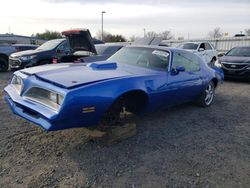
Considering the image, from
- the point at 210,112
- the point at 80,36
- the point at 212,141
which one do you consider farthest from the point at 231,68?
the point at 212,141

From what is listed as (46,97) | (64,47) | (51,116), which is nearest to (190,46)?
(64,47)

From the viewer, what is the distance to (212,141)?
13.2ft

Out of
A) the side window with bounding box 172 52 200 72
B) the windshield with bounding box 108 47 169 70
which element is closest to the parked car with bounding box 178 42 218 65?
the side window with bounding box 172 52 200 72

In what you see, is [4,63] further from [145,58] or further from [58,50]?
[145,58]

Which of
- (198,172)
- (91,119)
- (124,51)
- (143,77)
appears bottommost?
(198,172)

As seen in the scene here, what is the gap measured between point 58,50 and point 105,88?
25.1 ft

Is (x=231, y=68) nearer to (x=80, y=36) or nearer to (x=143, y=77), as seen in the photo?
(x=80, y=36)

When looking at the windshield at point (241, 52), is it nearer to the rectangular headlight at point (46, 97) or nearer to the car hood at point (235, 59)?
the car hood at point (235, 59)

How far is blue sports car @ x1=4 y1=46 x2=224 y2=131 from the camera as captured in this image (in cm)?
312

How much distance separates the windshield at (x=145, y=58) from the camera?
183 inches

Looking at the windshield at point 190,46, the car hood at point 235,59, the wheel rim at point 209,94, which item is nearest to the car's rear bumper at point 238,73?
the car hood at point 235,59

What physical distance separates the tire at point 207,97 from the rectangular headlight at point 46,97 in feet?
12.1

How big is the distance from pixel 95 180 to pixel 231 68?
8767mm

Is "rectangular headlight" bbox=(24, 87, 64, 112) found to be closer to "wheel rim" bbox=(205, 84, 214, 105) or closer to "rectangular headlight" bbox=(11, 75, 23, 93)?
"rectangular headlight" bbox=(11, 75, 23, 93)
